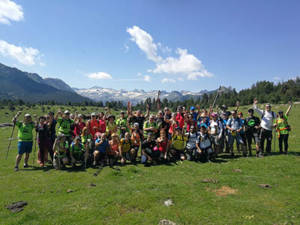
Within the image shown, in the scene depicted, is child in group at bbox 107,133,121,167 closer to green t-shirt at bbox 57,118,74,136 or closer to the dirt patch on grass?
green t-shirt at bbox 57,118,74,136

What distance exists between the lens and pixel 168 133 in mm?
15211

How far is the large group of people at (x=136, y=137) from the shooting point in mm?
13688

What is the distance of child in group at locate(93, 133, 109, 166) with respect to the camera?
13.7 m

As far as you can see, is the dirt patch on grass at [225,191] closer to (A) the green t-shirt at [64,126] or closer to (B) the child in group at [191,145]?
(B) the child in group at [191,145]

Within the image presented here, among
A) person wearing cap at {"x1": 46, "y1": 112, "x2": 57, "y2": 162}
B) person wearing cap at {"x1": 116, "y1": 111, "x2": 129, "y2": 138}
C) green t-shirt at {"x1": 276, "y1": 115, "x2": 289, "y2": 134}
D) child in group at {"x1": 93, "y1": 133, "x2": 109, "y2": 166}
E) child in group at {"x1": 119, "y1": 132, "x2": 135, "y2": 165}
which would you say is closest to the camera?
child in group at {"x1": 93, "y1": 133, "x2": 109, "y2": 166}

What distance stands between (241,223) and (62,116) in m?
12.4

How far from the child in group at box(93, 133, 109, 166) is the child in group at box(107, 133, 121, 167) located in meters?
0.32

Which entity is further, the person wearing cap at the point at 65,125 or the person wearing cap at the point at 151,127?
the person wearing cap at the point at 151,127

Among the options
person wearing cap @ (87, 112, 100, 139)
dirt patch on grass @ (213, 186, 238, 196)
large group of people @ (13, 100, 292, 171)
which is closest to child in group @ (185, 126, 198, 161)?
large group of people @ (13, 100, 292, 171)

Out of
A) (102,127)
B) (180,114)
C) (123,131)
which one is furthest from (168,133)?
(102,127)

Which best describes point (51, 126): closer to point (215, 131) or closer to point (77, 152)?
point (77, 152)

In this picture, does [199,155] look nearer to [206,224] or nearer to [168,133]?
[168,133]

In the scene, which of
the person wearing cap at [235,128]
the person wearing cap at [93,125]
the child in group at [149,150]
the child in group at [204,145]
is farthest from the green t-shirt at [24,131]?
the person wearing cap at [235,128]

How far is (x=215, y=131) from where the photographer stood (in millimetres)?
14516
